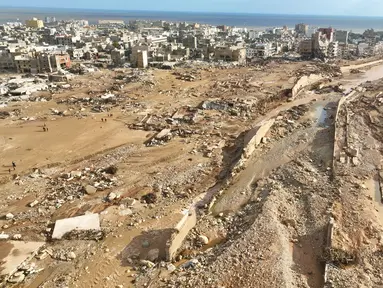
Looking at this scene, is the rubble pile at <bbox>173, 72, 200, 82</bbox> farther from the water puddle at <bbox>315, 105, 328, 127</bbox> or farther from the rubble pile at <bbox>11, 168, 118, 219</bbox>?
the rubble pile at <bbox>11, 168, 118, 219</bbox>

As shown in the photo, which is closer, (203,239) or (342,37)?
(203,239)

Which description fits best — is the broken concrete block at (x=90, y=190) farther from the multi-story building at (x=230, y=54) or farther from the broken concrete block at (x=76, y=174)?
the multi-story building at (x=230, y=54)

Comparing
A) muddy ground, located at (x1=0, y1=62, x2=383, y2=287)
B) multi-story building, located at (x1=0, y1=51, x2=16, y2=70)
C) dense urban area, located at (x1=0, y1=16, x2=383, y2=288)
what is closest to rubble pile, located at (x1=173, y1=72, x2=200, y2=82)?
dense urban area, located at (x1=0, y1=16, x2=383, y2=288)

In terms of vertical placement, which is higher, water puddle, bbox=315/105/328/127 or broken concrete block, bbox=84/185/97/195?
broken concrete block, bbox=84/185/97/195

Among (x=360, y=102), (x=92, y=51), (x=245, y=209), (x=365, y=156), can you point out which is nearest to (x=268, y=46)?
(x=92, y=51)

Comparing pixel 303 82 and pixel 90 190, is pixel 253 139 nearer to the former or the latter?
pixel 90 190

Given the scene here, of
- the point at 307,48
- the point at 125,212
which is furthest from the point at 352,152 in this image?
the point at 307,48
